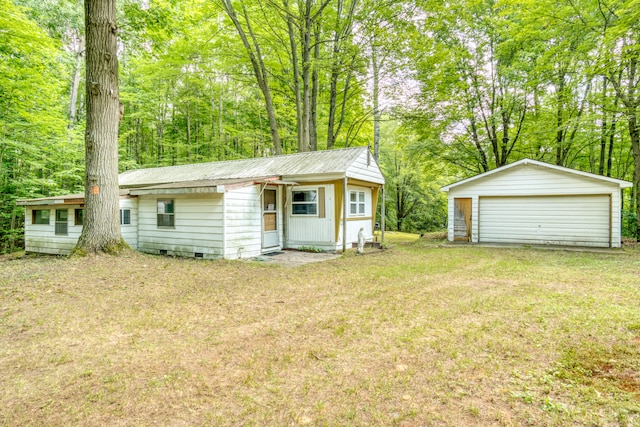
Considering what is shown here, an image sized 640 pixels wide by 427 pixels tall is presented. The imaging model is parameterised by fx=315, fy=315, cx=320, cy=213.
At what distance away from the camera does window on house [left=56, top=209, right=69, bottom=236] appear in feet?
36.4

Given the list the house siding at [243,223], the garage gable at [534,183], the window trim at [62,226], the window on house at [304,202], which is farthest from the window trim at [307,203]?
the window trim at [62,226]

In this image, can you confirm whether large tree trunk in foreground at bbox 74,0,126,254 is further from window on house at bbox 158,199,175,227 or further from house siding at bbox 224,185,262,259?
house siding at bbox 224,185,262,259

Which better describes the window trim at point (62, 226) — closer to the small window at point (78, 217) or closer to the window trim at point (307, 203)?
the small window at point (78, 217)

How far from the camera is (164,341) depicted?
3480 mm

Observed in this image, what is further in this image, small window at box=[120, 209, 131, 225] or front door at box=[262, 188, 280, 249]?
small window at box=[120, 209, 131, 225]

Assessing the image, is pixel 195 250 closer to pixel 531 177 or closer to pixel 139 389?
pixel 139 389

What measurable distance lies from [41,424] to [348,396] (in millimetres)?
2112

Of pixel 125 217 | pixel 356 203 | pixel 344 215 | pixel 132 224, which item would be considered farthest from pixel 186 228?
pixel 356 203

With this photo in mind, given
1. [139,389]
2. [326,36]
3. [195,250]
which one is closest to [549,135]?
[326,36]

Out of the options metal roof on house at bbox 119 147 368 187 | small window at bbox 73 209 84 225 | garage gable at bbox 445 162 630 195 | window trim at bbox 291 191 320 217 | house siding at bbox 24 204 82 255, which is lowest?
house siding at bbox 24 204 82 255

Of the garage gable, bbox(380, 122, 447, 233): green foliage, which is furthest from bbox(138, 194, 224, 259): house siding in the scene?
bbox(380, 122, 447, 233): green foliage

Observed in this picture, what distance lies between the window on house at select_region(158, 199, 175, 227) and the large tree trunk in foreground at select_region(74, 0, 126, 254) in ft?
7.48

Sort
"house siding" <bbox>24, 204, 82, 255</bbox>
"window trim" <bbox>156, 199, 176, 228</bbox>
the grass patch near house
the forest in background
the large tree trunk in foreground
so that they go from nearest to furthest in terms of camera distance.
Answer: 1. the grass patch near house
2. the large tree trunk in foreground
3. "window trim" <bbox>156, 199, 176, 228</bbox>
4. "house siding" <bbox>24, 204, 82, 255</bbox>
5. the forest in background

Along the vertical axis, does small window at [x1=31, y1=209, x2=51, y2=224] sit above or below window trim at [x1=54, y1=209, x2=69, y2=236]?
above
